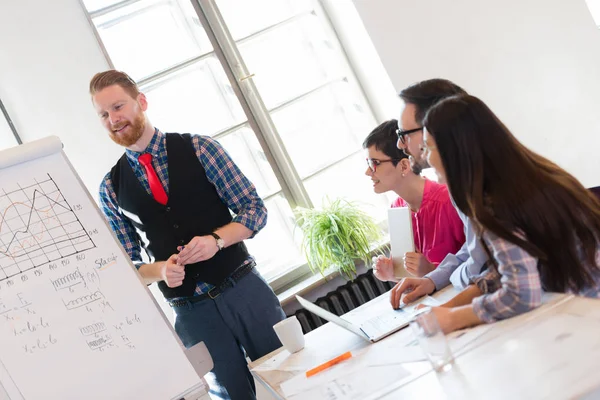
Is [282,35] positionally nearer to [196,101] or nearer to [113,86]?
[196,101]

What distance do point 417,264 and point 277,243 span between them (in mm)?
1492

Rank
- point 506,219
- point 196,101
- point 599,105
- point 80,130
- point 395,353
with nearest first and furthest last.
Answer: point 506,219
point 395,353
point 80,130
point 196,101
point 599,105

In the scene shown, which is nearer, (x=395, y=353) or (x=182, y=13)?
(x=395, y=353)

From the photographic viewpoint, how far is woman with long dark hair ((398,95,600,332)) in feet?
4.61

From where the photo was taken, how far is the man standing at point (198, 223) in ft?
7.75

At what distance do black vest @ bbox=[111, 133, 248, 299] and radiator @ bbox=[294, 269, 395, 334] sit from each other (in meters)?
0.86

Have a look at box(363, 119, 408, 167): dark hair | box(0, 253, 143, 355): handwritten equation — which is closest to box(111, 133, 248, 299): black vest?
box(0, 253, 143, 355): handwritten equation

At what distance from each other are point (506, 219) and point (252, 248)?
2202 mm

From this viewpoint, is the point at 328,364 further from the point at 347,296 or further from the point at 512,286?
the point at 347,296

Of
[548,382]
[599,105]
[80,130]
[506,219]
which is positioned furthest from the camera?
[599,105]

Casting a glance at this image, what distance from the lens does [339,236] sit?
318 centimetres

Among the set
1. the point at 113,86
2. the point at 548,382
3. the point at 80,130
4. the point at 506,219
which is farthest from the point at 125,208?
A: the point at 548,382

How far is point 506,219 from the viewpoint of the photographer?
1.41 metres

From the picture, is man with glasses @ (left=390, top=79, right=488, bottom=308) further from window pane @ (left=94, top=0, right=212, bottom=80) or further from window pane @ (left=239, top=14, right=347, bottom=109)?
window pane @ (left=94, top=0, right=212, bottom=80)
